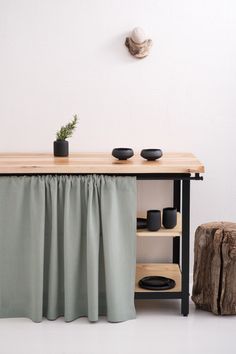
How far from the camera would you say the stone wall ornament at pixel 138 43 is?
170 inches

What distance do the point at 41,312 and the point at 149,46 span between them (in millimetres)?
1717

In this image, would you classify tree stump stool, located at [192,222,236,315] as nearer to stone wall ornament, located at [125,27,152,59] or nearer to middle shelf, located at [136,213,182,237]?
middle shelf, located at [136,213,182,237]

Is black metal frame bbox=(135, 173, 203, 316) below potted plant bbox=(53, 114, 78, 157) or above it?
below

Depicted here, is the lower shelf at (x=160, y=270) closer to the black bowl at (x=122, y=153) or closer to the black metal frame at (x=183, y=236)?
the black metal frame at (x=183, y=236)

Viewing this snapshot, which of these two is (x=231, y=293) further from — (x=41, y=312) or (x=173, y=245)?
(x=41, y=312)

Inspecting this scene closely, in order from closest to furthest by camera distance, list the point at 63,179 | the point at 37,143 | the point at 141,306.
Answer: the point at 63,179 → the point at 141,306 → the point at 37,143

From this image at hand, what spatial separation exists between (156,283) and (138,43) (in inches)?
56.3

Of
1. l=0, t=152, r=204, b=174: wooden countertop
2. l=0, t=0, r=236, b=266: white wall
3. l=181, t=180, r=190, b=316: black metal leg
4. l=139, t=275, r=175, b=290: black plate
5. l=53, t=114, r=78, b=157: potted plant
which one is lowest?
l=139, t=275, r=175, b=290: black plate

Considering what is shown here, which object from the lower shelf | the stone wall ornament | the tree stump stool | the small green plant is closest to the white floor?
the tree stump stool

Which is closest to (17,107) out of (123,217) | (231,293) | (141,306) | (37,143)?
(37,143)

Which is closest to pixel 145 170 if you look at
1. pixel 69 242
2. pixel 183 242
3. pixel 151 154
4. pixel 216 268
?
pixel 151 154

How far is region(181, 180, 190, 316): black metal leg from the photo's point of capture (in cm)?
394

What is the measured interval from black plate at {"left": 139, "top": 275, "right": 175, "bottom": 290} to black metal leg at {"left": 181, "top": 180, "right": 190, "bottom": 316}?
5.0 inches

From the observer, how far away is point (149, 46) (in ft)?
14.5
